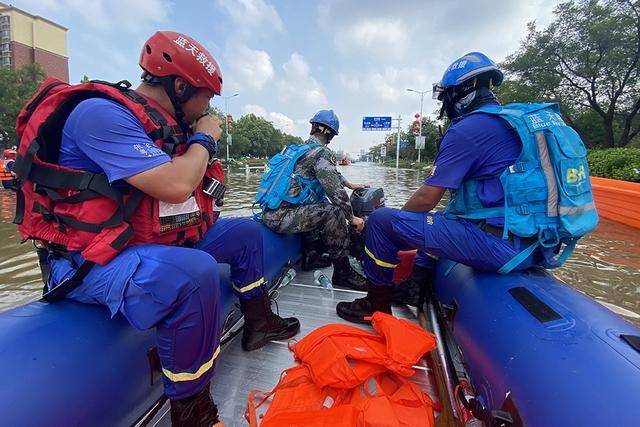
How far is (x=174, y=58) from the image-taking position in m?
1.66

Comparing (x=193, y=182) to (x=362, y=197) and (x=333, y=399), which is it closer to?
(x=333, y=399)

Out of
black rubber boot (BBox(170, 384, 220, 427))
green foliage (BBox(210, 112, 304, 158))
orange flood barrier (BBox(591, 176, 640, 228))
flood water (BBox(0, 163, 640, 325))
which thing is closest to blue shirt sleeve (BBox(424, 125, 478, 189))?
black rubber boot (BBox(170, 384, 220, 427))

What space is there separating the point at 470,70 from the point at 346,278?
210 cm

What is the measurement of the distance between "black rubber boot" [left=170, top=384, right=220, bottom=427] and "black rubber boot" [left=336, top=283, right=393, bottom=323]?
4.35 ft

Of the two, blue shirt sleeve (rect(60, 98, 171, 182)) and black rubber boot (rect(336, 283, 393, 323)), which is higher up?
blue shirt sleeve (rect(60, 98, 171, 182))

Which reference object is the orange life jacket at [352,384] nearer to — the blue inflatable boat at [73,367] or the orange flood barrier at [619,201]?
the blue inflatable boat at [73,367]

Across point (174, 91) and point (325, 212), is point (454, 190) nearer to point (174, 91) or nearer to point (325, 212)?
point (325, 212)

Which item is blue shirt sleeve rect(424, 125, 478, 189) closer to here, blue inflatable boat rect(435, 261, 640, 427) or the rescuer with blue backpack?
the rescuer with blue backpack

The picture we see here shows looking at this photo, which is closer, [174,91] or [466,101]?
[174,91]

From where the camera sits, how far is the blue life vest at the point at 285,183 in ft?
10.3

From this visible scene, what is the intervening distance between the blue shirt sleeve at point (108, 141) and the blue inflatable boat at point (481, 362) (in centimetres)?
64

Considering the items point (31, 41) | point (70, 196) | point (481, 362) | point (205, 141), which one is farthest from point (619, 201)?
point (31, 41)

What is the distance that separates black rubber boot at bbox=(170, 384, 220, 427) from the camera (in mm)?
1386

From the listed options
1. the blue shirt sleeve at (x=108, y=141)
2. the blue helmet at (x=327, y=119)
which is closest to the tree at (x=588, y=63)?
the blue helmet at (x=327, y=119)
